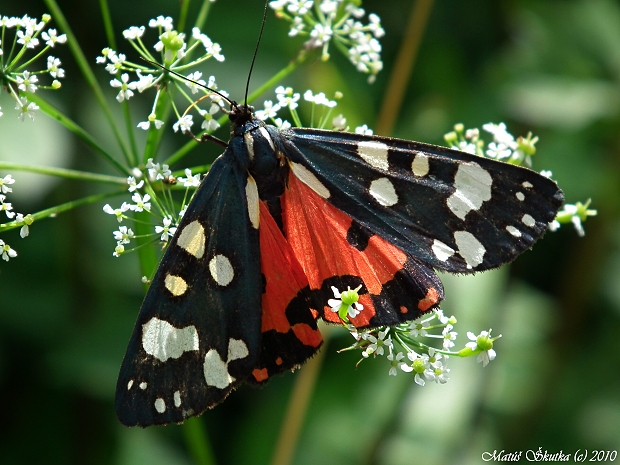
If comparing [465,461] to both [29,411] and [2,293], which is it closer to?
[29,411]

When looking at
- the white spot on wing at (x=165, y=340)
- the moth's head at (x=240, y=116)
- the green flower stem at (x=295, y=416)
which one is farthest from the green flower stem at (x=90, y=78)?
the green flower stem at (x=295, y=416)

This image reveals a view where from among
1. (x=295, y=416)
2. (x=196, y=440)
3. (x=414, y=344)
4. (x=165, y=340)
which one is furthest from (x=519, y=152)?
(x=196, y=440)

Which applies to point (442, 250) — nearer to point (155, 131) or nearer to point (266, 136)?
point (266, 136)

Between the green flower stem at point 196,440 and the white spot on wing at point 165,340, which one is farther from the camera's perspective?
the green flower stem at point 196,440

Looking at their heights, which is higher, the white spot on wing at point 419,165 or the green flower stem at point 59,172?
the white spot on wing at point 419,165

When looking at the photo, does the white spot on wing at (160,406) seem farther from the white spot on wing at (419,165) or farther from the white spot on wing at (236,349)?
the white spot on wing at (419,165)

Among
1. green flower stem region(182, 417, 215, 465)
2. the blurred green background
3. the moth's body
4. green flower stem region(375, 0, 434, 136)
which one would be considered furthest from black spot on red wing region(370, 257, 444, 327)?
the blurred green background

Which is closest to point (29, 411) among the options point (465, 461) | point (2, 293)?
point (2, 293)
